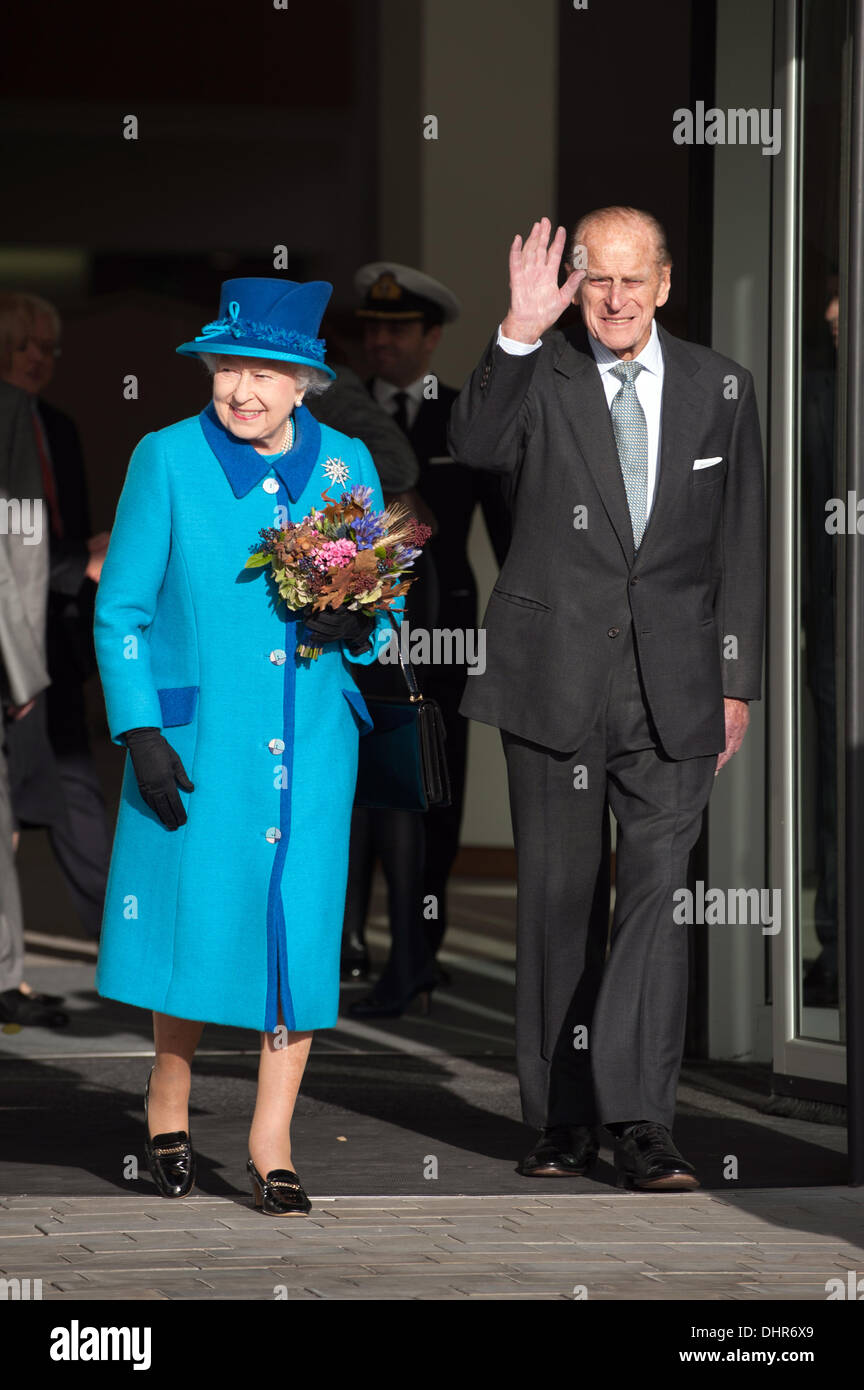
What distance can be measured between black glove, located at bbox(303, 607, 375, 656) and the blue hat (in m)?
0.50

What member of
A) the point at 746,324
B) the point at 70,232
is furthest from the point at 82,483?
the point at 70,232

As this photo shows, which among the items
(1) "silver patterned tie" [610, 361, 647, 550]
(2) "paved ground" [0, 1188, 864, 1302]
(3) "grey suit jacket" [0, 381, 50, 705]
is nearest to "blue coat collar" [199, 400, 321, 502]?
(1) "silver patterned tie" [610, 361, 647, 550]

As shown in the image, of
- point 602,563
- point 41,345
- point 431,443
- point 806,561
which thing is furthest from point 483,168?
point 602,563

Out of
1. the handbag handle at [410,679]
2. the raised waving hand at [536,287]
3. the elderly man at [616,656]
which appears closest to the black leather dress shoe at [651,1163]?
the elderly man at [616,656]

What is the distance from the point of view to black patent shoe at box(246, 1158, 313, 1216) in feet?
15.6

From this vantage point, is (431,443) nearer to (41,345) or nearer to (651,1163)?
(41,345)

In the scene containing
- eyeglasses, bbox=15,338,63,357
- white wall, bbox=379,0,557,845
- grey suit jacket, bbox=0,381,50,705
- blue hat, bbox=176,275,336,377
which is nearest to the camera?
blue hat, bbox=176,275,336,377

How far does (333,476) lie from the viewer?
497cm

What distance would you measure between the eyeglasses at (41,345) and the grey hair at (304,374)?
2875 mm

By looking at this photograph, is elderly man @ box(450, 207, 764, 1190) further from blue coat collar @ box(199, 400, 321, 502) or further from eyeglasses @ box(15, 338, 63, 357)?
eyeglasses @ box(15, 338, 63, 357)

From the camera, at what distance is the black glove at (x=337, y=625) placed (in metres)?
4.78

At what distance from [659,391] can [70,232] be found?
12177mm

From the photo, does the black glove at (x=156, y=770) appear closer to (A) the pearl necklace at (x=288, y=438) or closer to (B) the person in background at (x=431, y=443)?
(A) the pearl necklace at (x=288, y=438)
